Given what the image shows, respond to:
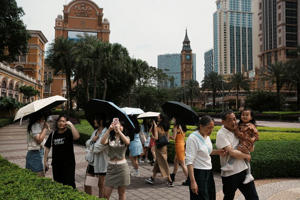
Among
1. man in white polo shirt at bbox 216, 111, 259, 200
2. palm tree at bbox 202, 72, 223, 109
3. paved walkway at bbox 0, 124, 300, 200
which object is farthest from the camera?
palm tree at bbox 202, 72, 223, 109

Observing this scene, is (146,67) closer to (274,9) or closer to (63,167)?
(63,167)

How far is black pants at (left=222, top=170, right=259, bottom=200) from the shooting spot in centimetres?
386

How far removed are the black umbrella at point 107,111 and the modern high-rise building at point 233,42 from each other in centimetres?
13514

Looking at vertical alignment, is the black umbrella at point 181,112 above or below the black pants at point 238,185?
above

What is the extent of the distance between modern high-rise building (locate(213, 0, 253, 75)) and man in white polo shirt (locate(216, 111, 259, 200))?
13562 centimetres

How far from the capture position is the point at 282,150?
24.4 feet

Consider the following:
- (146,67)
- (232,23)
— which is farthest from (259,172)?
(232,23)

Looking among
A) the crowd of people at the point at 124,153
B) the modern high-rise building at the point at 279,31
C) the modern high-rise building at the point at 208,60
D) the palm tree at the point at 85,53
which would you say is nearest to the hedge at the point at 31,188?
the crowd of people at the point at 124,153

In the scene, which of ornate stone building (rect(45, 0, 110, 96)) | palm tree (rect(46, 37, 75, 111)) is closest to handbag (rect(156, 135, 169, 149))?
palm tree (rect(46, 37, 75, 111))

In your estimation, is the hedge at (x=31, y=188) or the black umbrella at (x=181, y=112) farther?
the black umbrella at (x=181, y=112)

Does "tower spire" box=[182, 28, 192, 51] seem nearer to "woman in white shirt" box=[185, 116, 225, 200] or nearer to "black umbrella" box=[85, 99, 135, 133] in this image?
"black umbrella" box=[85, 99, 135, 133]

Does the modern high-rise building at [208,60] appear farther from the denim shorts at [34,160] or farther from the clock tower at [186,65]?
the denim shorts at [34,160]

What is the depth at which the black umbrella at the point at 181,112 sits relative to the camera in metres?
6.09

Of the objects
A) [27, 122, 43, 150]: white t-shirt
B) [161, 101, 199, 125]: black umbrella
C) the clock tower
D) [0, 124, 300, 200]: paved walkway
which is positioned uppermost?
the clock tower
